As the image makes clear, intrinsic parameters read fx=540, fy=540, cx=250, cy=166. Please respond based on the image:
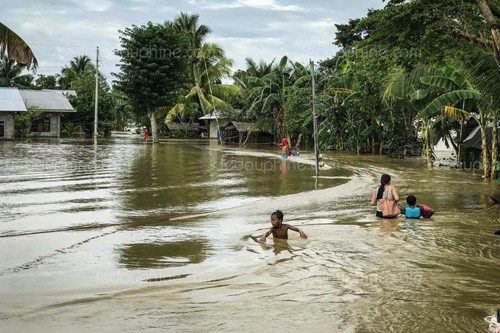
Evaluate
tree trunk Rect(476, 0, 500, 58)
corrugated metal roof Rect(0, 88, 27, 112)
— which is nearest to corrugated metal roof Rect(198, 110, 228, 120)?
corrugated metal roof Rect(0, 88, 27, 112)

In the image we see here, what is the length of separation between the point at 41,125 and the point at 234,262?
4616cm

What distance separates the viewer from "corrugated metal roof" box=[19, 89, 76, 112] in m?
46.9

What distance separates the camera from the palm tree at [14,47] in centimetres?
1355

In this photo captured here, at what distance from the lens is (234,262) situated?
25.5ft

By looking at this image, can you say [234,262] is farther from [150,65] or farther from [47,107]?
[47,107]

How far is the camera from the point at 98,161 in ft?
81.6

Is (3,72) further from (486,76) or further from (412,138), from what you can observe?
(486,76)

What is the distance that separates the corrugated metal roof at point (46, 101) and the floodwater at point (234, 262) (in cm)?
3313

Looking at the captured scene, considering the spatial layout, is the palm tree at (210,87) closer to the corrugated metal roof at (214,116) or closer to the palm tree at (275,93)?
the corrugated metal roof at (214,116)

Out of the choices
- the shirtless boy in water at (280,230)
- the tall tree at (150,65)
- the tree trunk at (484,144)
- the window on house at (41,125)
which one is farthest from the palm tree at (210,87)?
the shirtless boy in water at (280,230)

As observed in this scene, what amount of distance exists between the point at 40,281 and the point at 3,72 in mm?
57155

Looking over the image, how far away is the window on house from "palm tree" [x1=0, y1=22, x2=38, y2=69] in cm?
3776

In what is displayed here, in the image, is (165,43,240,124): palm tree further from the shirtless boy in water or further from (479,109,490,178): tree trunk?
the shirtless boy in water

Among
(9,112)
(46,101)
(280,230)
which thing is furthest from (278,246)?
(46,101)
